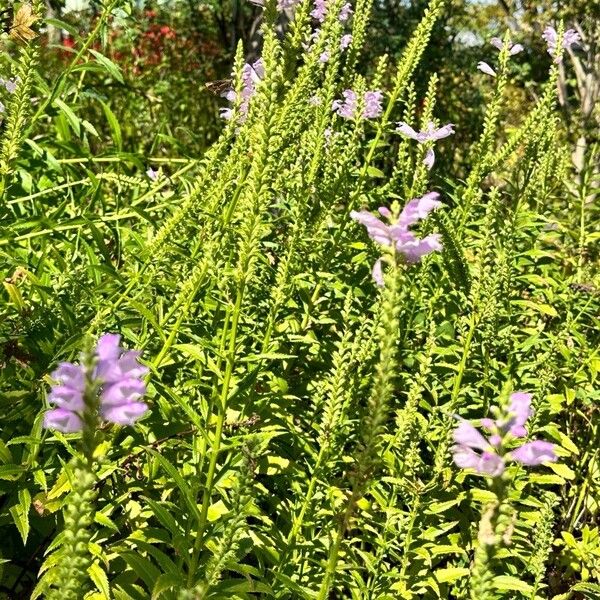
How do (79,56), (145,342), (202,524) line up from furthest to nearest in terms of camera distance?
(79,56) < (145,342) < (202,524)

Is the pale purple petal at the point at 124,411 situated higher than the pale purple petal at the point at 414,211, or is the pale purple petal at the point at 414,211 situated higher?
the pale purple petal at the point at 414,211

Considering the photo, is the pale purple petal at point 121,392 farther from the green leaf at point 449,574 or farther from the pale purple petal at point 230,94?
the green leaf at point 449,574

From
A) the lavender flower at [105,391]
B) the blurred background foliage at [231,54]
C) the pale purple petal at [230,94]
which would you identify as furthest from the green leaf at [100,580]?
the blurred background foliage at [231,54]

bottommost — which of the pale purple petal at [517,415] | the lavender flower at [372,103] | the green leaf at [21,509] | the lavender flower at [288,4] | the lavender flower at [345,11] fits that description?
the green leaf at [21,509]

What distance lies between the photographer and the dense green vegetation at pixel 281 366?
1.89 meters

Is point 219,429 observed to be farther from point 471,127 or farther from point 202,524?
point 471,127

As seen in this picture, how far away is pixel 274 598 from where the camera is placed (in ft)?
7.16

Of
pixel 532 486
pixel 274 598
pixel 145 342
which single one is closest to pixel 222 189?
pixel 145 342

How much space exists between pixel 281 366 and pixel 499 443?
1.99 metres

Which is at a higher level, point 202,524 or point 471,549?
point 202,524

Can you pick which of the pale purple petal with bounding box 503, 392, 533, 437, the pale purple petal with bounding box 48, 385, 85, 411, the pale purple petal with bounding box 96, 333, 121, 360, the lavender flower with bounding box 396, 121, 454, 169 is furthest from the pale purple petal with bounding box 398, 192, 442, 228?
the lavender flower with bounding box 396, 121, 454, 169

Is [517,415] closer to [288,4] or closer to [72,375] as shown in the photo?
[72,375]

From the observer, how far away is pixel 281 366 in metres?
3.20

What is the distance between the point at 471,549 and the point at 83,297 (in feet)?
5.62
